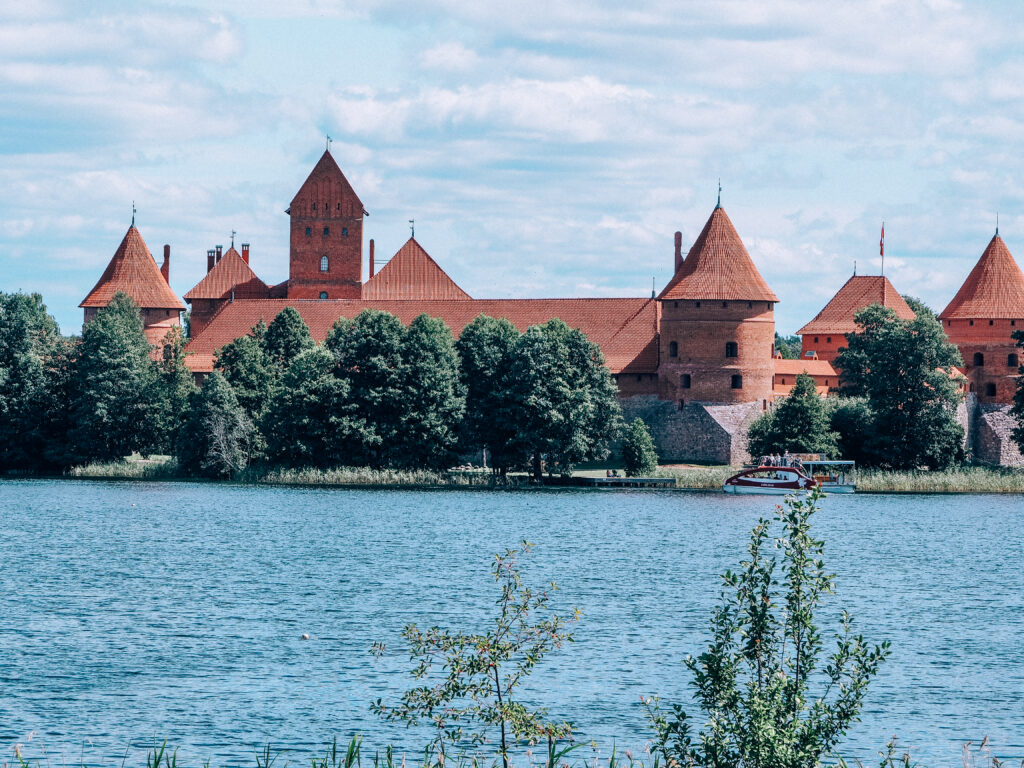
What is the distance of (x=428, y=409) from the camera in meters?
Result: 56.5

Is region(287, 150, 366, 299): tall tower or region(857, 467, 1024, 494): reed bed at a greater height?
region(287, 150, 366, 299): tall tower

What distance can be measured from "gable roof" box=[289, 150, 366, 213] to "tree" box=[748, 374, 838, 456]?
34.7 m

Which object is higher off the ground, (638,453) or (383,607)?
(638,453)

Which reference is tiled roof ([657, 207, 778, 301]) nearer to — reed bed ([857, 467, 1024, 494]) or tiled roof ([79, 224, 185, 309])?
reed bed ([857, 467, 1024, 494])

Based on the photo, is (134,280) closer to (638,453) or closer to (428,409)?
(428,409)

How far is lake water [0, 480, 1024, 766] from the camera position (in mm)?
17453

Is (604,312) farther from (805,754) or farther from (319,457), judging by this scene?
(805,754)

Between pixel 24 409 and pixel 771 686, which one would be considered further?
pixel 24 409

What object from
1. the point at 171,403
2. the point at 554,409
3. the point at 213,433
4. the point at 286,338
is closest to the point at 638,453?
the point at 554,409

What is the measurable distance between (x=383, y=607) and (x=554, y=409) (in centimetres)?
3063

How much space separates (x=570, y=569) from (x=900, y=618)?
8792 mm

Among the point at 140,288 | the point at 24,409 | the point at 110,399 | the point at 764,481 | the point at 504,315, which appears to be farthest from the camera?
the point at 140,288

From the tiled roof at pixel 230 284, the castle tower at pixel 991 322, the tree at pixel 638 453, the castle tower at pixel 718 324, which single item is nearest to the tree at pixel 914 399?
the castle tower at pixel 718 324

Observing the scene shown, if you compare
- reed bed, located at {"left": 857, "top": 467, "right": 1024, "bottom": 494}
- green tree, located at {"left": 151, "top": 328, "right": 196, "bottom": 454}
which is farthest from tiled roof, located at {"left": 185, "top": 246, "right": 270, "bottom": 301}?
reed bed, located at {"left": 857, "top": 467, "right": 1024, "bottom": 494}
